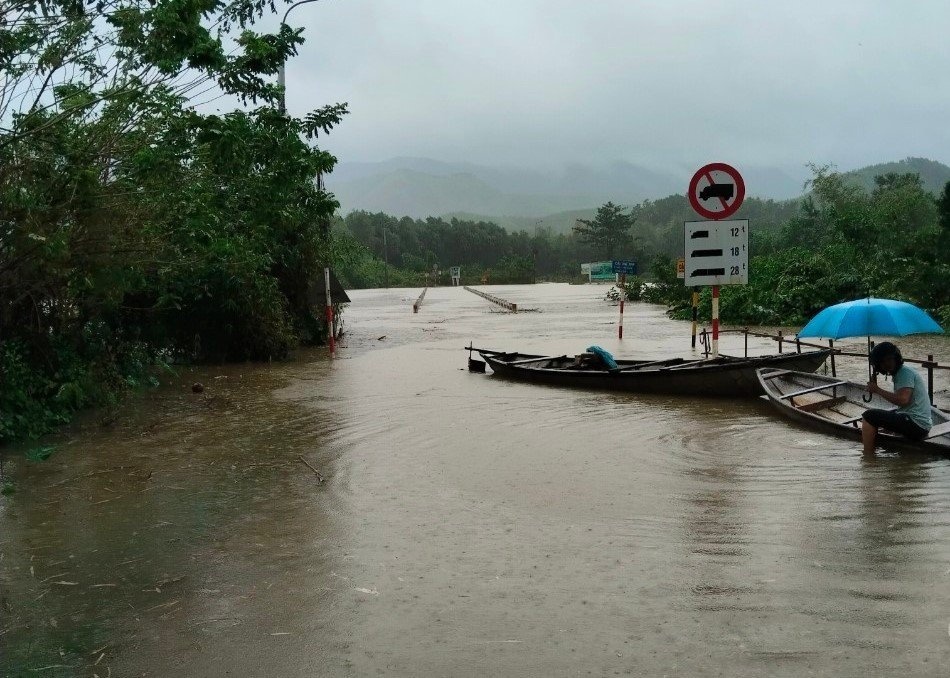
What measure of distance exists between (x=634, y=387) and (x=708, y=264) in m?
2.46

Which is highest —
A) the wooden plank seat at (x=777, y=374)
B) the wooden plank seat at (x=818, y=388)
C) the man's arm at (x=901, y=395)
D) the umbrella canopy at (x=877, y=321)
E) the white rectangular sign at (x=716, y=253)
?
the white rectangular sign at (x=716, y=253)

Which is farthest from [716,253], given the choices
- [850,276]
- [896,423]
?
[850,276]

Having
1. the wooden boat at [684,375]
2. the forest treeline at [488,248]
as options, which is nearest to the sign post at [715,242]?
the wooden boat at [684,375]

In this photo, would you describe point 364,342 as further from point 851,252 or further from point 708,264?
point 851,252

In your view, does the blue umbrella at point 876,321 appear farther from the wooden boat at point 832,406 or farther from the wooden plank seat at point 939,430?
the wooden plank seat at point 939,430

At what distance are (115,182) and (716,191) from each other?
6.81 m

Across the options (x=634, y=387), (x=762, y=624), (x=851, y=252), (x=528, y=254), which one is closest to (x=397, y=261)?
(x=528, y=254)

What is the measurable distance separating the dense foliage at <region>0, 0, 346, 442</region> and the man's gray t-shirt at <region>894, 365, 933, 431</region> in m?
5.77

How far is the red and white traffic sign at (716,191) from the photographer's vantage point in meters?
10.1

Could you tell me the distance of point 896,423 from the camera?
7.47 m

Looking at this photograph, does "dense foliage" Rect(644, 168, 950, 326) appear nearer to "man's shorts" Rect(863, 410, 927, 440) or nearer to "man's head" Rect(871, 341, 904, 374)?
"man's shorts" Rect(863, 410, 927, 440)

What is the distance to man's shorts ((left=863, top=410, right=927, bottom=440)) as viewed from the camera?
7367mm

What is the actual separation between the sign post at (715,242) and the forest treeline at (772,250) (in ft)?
37.0

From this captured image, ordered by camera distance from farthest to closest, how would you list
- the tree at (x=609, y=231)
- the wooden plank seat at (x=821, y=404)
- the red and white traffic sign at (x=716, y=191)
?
the tree at (x=609, y=231)
the red and white traffic sign at (x=716, y=191)
the wooden plank seat at (x=821, y=404)
